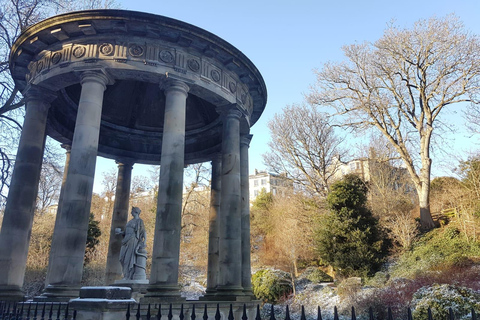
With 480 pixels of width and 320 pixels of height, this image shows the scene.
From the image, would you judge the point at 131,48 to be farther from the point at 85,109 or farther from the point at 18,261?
the point at 18,261

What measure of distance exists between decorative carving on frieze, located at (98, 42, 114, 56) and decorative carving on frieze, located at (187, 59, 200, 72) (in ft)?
10.7

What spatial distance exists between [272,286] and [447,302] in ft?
51.5

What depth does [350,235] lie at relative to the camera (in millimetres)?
27719

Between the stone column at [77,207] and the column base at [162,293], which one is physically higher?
the stone column at [77,207]

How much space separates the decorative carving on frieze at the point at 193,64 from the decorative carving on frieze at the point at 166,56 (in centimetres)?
77

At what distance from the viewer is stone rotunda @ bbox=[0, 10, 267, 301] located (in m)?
12.7

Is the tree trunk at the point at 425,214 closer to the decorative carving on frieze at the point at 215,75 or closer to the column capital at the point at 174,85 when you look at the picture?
the decorative carving on frieze at the point at 215,75

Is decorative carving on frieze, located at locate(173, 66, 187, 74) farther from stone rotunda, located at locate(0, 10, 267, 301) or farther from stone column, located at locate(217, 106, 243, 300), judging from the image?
stone column, located at locate(217, 106, 243, 300)

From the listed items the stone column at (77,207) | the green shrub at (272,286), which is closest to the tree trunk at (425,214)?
the green shrub at (272,286)

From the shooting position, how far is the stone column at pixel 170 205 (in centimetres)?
1267

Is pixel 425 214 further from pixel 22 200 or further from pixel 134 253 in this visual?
pixel 22 200

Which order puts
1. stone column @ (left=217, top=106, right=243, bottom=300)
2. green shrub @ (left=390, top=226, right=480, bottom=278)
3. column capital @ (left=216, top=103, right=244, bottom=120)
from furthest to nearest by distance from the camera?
green shrub @ (left=390, top=226, right=480, bottom=278) < column capital @ (left=216, top=103, right=244, bottom=120) < stone column @ (left=217, top=106, right=243, bottom=300)

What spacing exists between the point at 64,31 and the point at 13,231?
28.0ft

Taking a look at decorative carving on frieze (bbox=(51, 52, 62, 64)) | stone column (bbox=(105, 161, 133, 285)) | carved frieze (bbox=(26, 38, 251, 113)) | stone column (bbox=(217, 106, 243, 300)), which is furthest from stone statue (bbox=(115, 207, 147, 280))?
decorative carving on frieze (bbox=(51, 52, 62, 64))
